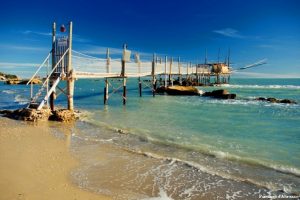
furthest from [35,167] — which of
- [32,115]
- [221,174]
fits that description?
[32,115]

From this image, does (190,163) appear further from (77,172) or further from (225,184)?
(77,172)

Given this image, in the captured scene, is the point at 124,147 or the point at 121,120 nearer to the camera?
the point at 124,147

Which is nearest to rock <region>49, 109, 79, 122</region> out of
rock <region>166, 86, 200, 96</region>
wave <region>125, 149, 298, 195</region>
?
wave <region>125, 149, 298, 195</region>

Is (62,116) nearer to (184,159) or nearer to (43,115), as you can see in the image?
(43,115)

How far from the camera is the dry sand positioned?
6.52 m

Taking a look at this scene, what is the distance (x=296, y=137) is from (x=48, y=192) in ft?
37.1

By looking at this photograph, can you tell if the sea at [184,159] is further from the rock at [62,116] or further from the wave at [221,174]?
the rock at [62,116]

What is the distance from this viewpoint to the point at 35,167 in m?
8.27

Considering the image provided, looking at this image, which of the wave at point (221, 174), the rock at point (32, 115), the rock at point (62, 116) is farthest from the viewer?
the rock at point (62, 116)

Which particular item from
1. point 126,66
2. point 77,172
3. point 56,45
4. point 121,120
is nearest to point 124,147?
point 77,172

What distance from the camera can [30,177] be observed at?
24.4 feet

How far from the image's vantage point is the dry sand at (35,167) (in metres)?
6.52

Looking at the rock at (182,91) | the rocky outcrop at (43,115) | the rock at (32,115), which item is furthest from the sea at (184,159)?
the rock at (182,91)

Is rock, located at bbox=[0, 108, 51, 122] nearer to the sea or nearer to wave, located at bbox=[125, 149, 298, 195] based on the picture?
the sea
